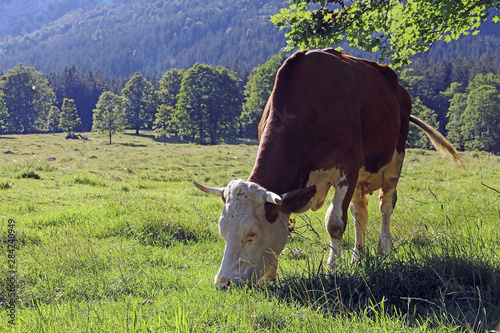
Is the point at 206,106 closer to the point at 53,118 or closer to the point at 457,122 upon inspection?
the point at 53,118

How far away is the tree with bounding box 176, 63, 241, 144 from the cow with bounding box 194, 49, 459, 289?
60.4 meters

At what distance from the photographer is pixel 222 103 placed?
67.6m

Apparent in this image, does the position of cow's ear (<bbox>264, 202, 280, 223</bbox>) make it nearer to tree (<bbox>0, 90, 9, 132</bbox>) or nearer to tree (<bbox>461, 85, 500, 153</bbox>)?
tree (<bbox>461, 85, 500, 153</bbox>)

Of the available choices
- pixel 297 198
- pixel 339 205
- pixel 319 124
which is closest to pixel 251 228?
pixel 297 198

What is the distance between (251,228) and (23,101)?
113 metres

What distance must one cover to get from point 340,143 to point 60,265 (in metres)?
→ 3.91

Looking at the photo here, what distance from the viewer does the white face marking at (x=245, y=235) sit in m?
4.13

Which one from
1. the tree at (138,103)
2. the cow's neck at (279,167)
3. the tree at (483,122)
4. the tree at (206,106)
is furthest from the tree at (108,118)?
the cow's neck at (279,167)

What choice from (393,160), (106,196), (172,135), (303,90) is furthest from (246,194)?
(172,135)

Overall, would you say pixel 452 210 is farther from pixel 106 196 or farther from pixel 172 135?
pixel 172 135

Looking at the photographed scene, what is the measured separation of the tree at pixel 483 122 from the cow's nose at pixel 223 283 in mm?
74006

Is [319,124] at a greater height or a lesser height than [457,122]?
lesser

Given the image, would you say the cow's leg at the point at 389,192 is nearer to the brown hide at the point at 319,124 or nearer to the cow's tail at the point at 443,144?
the brown hide at the point at 319,124

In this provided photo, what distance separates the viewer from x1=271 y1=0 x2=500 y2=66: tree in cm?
679
